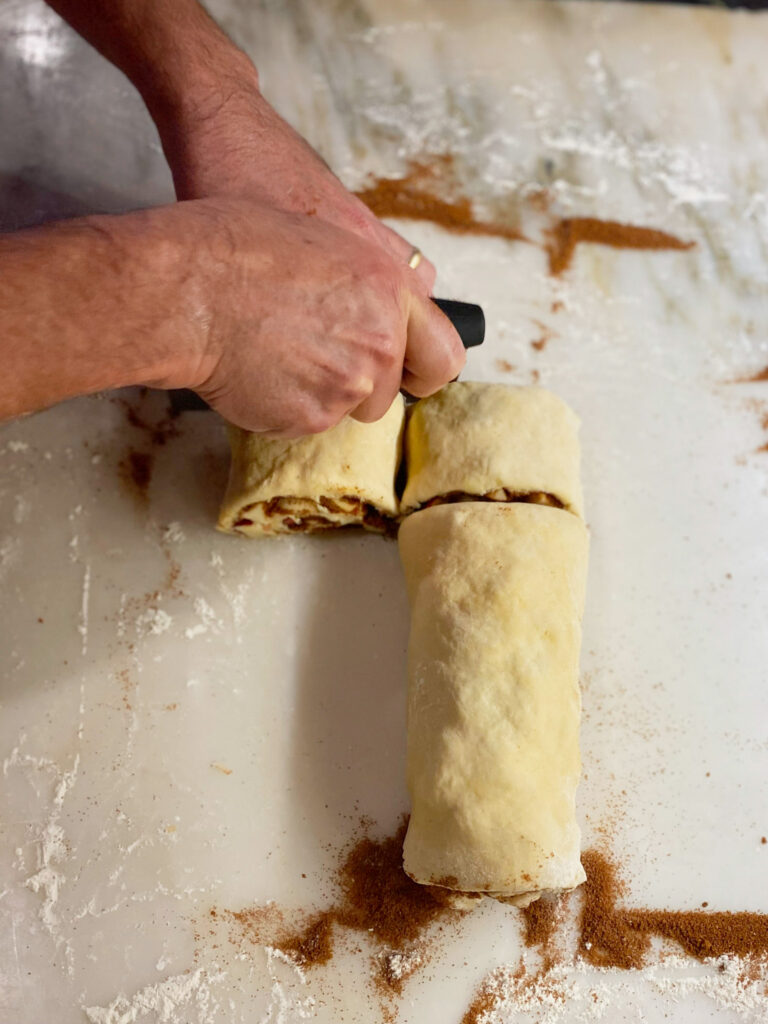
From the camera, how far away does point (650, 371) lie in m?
2.18

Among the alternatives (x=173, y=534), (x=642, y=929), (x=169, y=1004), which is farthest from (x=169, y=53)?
(x=642, y=929)

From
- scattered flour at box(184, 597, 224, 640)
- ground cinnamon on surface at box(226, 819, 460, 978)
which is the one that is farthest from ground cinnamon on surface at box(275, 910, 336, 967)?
scattered flour at box(184, 597, 224, 640)

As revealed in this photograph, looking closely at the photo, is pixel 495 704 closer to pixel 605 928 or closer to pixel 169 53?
pixel 605 928

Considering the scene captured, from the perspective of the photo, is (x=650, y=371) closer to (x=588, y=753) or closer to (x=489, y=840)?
(x=588, y=753)

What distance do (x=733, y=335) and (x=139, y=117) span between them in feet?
5.36

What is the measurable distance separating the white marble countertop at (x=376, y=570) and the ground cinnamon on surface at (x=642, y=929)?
31 millimetres

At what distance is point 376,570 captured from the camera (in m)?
1.92

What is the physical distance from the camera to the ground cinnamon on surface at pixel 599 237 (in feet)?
7.44

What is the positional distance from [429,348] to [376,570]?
537 millimetres

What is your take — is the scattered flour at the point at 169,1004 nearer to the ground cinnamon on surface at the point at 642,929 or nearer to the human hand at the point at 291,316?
the ground cinnamon on surface at the point at 642,929

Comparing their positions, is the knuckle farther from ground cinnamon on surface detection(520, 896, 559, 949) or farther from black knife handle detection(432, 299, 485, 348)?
ground cinnamon on surface detection(520, 896, 559, 949)

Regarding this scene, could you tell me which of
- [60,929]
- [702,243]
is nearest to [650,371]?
[702,243]

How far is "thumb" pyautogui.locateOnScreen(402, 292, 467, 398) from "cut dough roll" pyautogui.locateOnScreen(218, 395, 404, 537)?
5.5 inches

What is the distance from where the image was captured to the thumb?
158 centimetres
